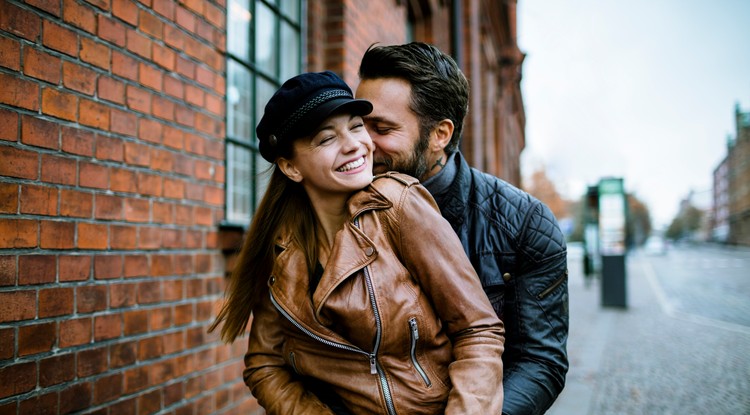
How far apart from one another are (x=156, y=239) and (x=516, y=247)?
1.68 metres

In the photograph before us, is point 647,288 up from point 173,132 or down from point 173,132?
down

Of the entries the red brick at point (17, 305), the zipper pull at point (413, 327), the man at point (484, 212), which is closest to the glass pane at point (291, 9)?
the man at point (484, 212)

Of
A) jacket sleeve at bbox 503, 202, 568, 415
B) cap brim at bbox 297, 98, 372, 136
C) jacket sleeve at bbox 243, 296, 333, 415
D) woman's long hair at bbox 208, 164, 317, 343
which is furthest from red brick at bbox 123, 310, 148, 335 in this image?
jacket sleeve at bbox 503, 202, 568, 415

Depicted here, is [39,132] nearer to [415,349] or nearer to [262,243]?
[262,243]

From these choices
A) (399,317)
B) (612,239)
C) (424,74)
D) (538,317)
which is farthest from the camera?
(612,239)

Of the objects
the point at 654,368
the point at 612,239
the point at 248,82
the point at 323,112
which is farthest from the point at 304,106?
the point at 612,239

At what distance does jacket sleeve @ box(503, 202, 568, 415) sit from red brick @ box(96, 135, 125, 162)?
5.60 feet

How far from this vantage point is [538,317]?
1.74 m

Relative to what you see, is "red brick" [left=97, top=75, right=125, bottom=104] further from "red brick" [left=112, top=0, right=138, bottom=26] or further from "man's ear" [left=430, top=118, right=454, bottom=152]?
"man's ear" [left=430, top=118, right=454, bottom=152]

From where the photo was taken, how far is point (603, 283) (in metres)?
12.0

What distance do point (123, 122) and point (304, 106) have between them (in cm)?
110

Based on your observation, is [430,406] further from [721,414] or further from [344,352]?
[721,414]

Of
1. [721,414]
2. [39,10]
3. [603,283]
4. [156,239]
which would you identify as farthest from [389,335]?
[603,283]

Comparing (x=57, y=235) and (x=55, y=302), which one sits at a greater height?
(x=57, y=235)
